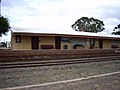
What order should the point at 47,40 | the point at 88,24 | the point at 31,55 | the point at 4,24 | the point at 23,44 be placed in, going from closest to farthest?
the point at 31,55
the point at 23,44
the point at 47,40
the point at 4,24
the point at 88,24

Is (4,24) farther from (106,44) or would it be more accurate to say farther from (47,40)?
(106,44)

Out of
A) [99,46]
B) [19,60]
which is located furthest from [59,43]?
[19,60]

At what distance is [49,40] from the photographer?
3244cm

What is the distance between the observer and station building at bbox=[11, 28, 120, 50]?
29.6 metres

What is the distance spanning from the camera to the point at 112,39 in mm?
40688

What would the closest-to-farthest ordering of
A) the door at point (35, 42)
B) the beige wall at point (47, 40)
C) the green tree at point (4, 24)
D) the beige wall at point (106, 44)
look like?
the door at point (35, 42)
the beige wall at point (47, 40)
the beige wall at point (106, 44)
the green tree at point (4, 24)

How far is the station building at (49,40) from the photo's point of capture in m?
29.6

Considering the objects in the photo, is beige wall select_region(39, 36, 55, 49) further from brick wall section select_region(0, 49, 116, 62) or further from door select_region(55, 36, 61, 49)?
brick wall section select_region(0, 49, 116, 62)

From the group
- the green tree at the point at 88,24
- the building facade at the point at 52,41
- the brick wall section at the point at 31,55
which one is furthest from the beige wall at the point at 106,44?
the green tree at the point at 88,24

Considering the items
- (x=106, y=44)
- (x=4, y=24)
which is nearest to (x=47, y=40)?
(x=106, y=44)

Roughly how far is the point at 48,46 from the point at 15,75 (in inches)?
822

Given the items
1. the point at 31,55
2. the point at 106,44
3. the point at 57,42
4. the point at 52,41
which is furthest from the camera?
the point at 106,44

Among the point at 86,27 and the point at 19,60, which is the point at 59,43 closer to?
the point at 19,60

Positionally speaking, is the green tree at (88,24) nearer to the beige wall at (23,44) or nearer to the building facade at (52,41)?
the building facade at (52,41)
